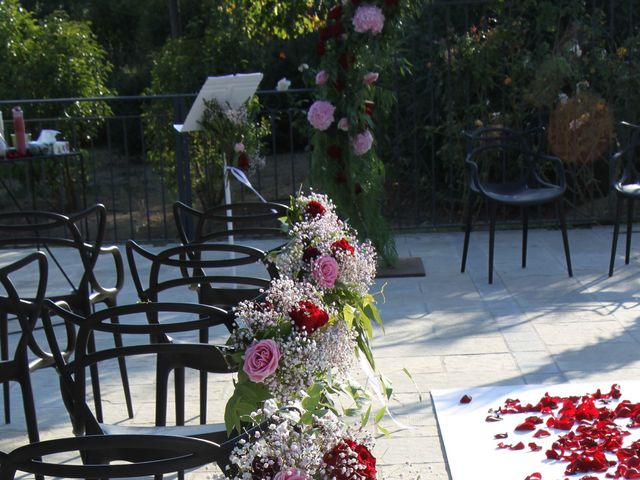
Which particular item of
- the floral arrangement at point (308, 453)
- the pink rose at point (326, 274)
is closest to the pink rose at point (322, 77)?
the pink rose at point (326, 274)

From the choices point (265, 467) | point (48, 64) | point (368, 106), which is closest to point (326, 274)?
point (265, 467)

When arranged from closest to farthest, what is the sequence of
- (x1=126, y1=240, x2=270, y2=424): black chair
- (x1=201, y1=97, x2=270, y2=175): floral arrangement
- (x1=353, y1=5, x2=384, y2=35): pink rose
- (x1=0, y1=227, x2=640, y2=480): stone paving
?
1. (x1=126, y1=240, x2=270, y2=424): black chair
2. (x1=0, y1=227, x2=640, y2=480): stone paving
3. (x1=201, y1=97, x2=270, y2=175): floral arrangement
4. (x1=353, y1=5, x2=384, y2=35): pink rose

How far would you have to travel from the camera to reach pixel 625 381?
4.18 metres

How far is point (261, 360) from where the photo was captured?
83.6 inches

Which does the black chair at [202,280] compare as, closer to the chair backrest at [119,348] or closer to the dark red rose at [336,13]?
the chair backrest at [119,348]

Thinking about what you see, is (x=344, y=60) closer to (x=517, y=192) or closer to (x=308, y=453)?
(x=517, y=192)

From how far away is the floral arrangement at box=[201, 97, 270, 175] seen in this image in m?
5.44

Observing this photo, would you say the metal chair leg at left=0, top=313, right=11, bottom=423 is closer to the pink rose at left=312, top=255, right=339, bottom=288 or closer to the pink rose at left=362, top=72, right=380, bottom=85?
the pink rose at left=312, top=255, right=339, bottom=288

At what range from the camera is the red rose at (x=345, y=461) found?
1.71m

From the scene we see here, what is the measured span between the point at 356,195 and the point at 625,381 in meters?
2.41

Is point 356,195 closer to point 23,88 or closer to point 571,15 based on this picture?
point 571,15

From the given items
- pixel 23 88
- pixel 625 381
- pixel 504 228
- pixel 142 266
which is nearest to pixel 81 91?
pixel 23 88

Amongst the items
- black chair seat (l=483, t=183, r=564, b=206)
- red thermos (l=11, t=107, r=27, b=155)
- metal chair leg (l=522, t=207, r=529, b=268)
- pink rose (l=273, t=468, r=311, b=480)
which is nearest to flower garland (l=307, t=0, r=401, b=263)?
black chair seat (l=483, t=183, r=564, b=206)

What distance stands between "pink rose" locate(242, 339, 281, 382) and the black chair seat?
3.89 metres
